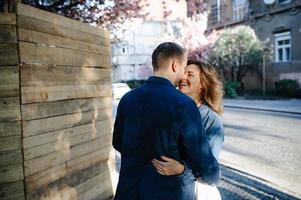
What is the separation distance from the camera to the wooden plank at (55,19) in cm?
300

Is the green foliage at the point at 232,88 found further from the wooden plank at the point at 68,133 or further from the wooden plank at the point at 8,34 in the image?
the wooden plank at the point at 8,34

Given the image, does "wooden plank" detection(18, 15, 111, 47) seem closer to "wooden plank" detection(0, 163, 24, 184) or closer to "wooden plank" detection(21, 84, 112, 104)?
"wooden plank" detection(21, 84, 112, 104)

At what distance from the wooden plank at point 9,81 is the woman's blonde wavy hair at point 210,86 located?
4.64 feet

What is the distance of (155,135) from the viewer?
2.06 metres

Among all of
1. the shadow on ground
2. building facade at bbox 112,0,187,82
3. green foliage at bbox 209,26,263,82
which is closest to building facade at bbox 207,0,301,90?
green foliage at bbox 209,26,263,82

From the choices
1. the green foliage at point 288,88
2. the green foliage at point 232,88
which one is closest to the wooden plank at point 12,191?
the green foliage at point 288,88

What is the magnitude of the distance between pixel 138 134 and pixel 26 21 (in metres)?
1.53

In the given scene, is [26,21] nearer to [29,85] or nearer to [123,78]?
[29,85]

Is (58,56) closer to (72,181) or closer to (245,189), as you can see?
(72,181)

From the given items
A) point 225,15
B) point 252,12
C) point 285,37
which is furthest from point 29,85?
point 225,15

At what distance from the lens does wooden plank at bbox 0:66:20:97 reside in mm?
2854

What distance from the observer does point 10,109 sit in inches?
114

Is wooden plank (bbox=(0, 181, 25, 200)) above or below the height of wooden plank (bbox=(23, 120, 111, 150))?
below

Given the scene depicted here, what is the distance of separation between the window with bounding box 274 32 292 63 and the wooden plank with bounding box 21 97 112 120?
25106mm
